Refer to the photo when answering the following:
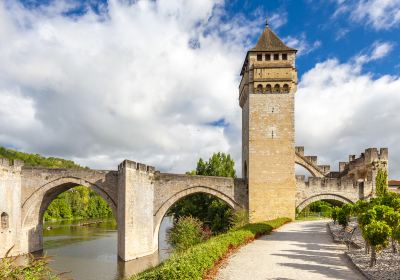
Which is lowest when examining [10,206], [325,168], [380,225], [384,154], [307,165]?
[10,206]

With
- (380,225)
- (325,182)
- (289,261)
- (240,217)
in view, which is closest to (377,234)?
(380,225)

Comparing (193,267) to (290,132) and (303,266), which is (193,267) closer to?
(303,266)

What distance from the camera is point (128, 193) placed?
891 inches

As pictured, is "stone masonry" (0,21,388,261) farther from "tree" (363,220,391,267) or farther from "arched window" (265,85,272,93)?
"tree" (363,220,391,267)

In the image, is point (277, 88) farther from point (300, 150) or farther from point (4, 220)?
point (4, 220)

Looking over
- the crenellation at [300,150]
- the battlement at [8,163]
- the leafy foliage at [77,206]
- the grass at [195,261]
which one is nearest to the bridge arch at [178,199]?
the battlement at [8,163]

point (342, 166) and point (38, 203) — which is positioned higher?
point (342, 166)

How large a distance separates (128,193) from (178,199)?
15.8ft

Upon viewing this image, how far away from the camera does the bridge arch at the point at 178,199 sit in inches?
1027

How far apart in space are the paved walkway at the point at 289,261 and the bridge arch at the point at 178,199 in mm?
9186

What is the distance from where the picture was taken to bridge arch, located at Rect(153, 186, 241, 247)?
2609 cm

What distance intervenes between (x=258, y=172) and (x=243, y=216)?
379 cm

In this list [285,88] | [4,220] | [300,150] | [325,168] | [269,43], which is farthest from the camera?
[325,168]

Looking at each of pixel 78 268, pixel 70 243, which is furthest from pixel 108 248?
pixel 78 268
